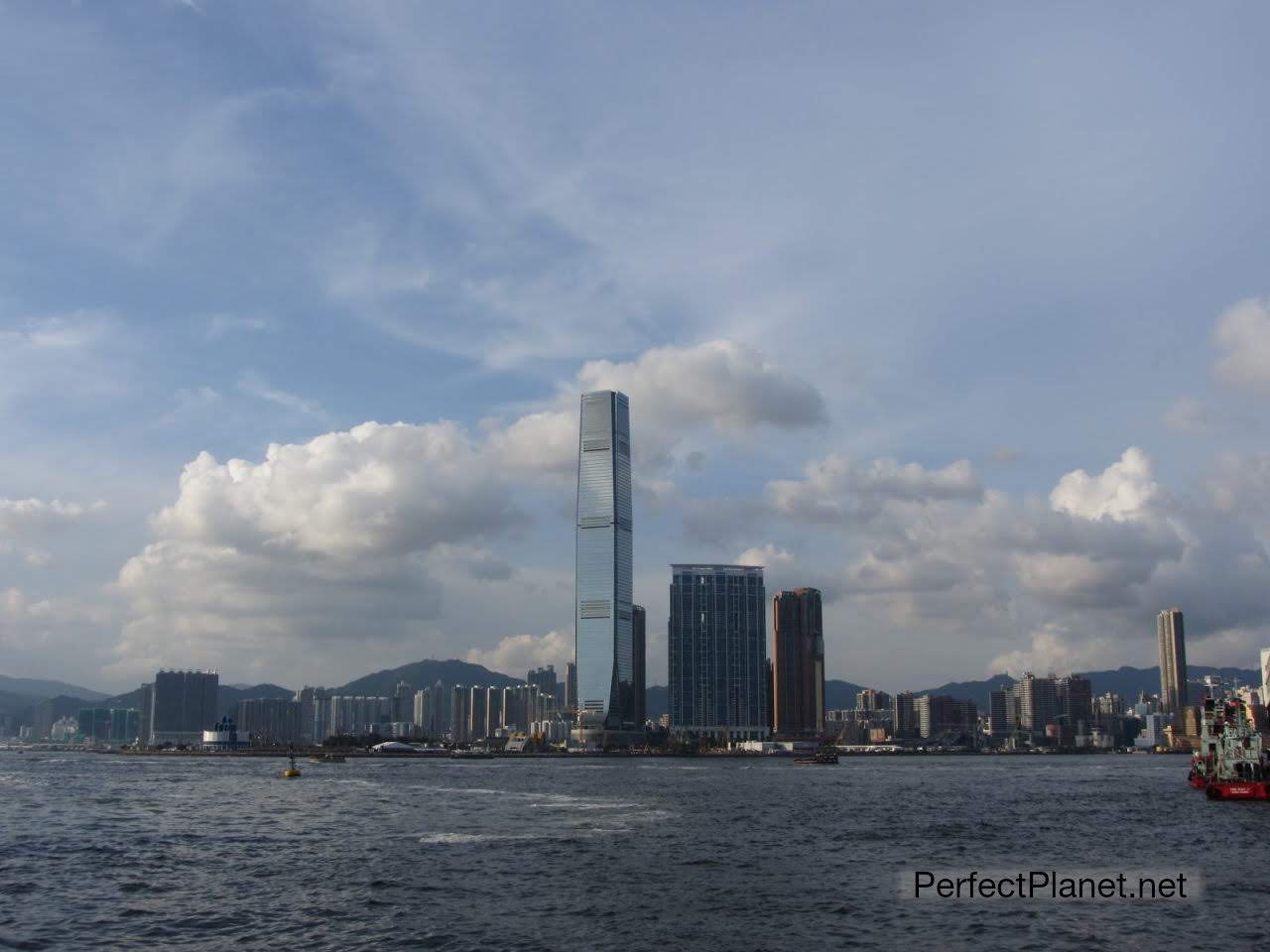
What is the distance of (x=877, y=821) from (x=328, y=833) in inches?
2066

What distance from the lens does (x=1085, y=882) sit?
68.8 metres

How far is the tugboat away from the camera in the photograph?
416 feet

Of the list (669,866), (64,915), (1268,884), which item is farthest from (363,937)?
(1268,884)

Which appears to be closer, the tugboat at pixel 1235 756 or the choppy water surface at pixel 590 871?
the choppy water surface at pixel 590 871

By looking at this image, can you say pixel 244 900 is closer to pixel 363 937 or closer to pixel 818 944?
pixel 363 937

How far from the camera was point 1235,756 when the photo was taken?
13275cm

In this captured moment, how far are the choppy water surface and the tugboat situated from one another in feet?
6.60

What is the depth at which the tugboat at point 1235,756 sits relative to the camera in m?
127

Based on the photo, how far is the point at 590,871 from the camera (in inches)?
Result: 2854

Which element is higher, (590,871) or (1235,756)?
(1235,756)

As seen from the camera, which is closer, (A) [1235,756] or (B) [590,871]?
(B) [590,871]

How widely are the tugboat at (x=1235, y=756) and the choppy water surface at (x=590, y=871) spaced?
2012 mm

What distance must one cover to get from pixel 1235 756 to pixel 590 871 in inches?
3784

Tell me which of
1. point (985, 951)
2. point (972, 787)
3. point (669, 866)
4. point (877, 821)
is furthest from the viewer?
point (972, 787)
